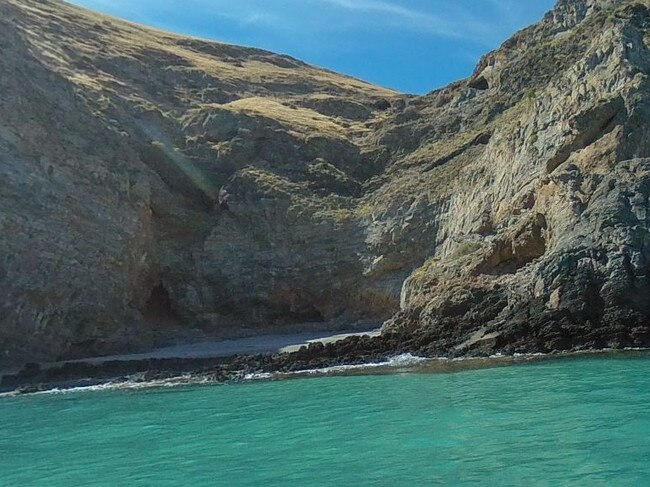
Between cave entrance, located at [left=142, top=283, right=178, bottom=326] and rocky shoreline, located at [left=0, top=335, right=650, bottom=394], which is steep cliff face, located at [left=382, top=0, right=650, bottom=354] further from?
cave entrance, located at [left=142, top=283, right=178, bottom=326]

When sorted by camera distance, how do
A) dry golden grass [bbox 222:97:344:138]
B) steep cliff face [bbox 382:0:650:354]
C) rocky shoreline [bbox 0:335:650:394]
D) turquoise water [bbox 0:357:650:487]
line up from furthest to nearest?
dry golden grass [bbox 222:97:344:138] → steep cliff face [bbox 382:0:650:354] → rocky shoreline [bbox 0:335:650:394] → turquoise water [bbox 0:357:650:487]

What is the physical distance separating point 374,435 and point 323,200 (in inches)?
1362

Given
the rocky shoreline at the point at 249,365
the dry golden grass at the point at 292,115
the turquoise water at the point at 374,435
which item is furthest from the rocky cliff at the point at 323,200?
the turquoise water at the point at 374,435

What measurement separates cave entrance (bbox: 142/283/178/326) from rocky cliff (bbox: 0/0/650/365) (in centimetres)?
13

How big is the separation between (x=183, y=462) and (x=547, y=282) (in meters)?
16.6

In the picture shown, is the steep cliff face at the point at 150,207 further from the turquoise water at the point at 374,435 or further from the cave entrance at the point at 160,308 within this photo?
the turquoise water at the point at 374,435

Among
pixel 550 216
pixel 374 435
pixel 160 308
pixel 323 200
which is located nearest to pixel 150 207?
pixel 160 308

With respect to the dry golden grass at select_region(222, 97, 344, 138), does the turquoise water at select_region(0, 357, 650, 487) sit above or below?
below

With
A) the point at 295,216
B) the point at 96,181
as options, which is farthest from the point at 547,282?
the point at 96,181

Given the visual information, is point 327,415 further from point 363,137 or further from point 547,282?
point 363,137

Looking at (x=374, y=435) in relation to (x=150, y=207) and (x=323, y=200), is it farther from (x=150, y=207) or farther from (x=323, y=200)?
(x=323, y=200)

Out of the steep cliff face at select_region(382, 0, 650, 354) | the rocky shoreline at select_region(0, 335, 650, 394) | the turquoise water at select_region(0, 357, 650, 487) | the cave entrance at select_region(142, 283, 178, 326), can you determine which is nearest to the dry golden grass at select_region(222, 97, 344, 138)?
the steep cliff face at select_region(382, 0, 650, 354)

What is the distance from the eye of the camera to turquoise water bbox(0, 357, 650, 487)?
9891 millimetres

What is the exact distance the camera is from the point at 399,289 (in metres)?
40.8
